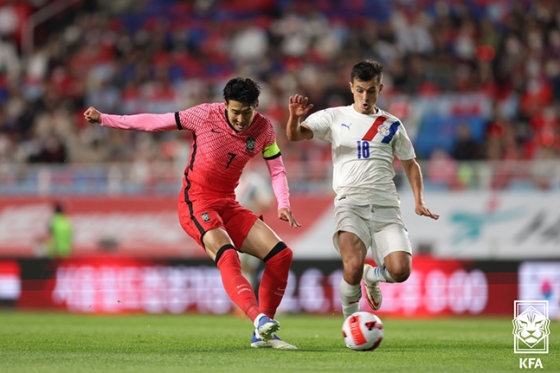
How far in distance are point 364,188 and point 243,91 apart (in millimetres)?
1542

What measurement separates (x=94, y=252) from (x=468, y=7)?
399 inches

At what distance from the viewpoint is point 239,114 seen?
848 centimetres

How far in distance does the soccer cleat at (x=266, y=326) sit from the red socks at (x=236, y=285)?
0.51 ft

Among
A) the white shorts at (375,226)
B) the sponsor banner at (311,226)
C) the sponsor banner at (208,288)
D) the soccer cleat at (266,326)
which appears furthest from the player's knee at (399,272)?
the sponsor banner at (311,226)

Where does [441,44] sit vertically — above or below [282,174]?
above

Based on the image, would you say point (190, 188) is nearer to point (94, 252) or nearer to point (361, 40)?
point (94, 252)

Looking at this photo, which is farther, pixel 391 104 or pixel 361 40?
pixel 361 40

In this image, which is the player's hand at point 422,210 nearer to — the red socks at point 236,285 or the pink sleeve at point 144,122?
the red socks at point 236,285

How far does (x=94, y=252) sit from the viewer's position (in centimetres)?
1917

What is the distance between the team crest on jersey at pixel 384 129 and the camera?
916 cm

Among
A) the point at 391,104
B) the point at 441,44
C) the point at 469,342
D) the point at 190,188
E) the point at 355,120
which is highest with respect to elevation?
the point at 441,44

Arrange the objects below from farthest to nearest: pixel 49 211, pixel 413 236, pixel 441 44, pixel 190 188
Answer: pixel 441 44, pixel 49 211, pixel 413 236, pixel 190 188

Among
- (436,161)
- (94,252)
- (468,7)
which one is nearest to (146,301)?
(94,252)

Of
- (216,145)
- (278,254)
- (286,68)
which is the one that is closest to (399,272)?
(278,254)
